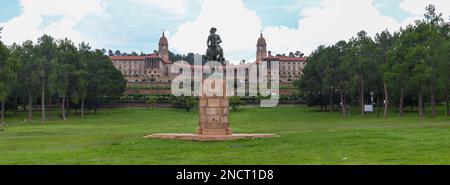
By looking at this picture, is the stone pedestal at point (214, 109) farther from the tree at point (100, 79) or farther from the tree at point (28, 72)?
the tree at point (100, 79)

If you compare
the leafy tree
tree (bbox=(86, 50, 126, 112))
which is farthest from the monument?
the leafy tree

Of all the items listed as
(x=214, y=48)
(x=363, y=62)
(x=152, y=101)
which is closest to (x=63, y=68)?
(x=152, y=101)

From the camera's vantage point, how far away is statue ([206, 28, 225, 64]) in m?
30.1

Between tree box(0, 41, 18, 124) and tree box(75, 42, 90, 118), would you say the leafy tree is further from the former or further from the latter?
tree box(0, 41, 18, 124)

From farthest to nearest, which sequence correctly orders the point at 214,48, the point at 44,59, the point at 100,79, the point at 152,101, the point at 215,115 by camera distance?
the point at 152,101 → the point at 100,79 → the point at 44,59 → the point at 214,48 → the point at 215,115

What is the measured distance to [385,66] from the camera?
60.2m

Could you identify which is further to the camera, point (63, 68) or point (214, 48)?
point (63, 68)

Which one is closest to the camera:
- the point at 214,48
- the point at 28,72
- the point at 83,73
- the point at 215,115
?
the point at 215,115

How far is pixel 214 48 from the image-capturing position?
99.1 feet

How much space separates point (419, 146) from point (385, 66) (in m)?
41.1

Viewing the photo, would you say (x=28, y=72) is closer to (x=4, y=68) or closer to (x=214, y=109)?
(x=4, y=68)

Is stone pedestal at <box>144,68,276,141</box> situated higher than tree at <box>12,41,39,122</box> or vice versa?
tree at <box>12,41,39,122</box>
